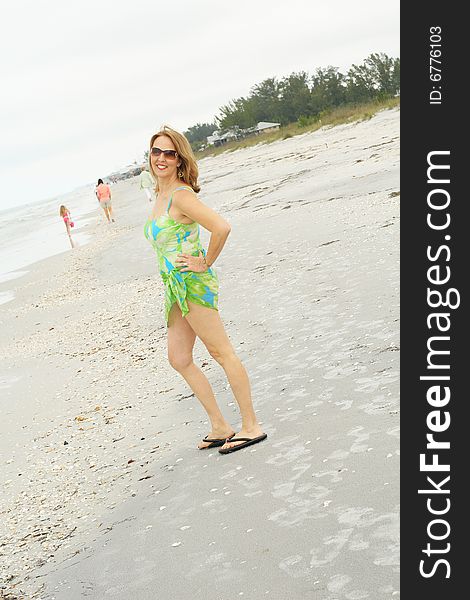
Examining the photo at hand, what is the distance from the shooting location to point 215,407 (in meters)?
5.43

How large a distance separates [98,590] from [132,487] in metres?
1.26

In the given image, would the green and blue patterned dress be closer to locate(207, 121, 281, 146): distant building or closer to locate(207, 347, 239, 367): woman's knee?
locate(207, 347, 239, 367): woman's knee

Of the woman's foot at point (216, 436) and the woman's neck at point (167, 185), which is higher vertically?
the woman's neck at point (167, 185)

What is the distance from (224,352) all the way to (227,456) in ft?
2.13

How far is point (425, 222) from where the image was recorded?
10.5 feet

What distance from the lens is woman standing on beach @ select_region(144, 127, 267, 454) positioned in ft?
16.2

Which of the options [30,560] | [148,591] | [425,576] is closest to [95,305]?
[30,560]

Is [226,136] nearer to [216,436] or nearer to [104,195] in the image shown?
[104,195]

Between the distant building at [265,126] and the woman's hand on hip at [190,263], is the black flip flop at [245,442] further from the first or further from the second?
the distant building at [265,126]

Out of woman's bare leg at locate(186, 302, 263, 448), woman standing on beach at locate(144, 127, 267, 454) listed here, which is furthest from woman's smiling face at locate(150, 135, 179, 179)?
woman's bare leg at locate(186, 302, 263, 448)

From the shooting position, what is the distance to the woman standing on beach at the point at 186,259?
4.95 m

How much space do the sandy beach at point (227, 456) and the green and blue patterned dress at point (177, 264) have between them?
39.5 inches

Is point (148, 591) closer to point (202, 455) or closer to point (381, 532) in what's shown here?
point (381, 532)

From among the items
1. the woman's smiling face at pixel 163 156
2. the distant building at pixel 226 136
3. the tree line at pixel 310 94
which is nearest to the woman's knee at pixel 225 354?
the woman's smiling face at pixel 163 156
